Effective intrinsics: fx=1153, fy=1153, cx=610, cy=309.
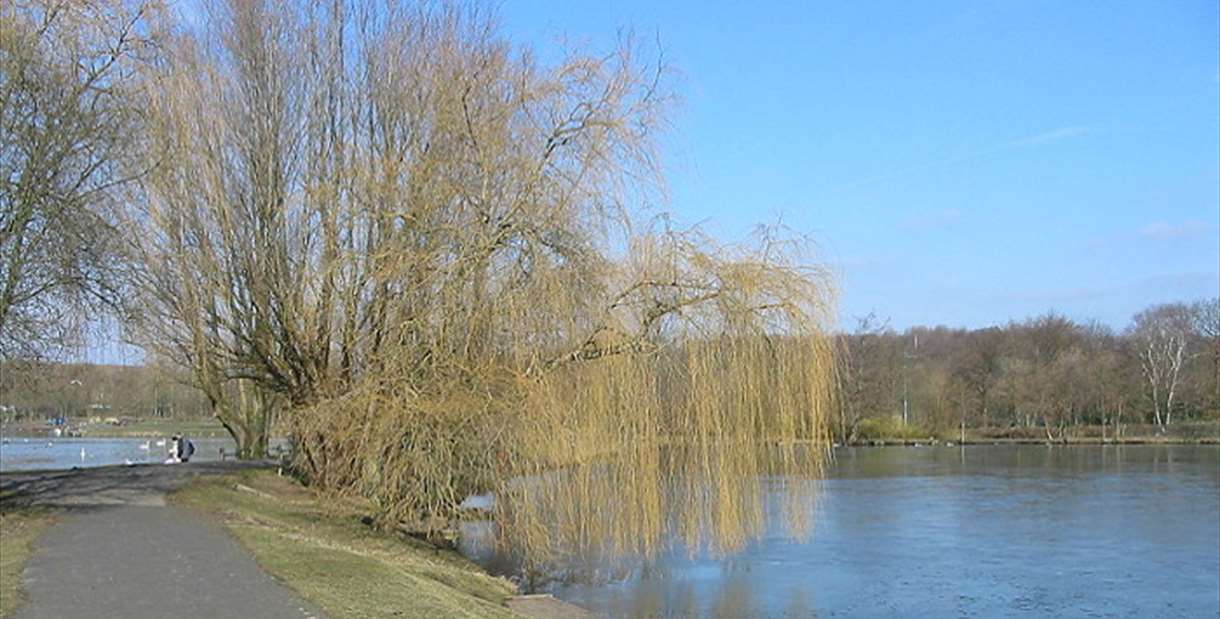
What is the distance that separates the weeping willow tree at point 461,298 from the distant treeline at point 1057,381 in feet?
165

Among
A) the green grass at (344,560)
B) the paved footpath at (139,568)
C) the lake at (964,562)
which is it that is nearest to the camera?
the paved footpath at (139,568)

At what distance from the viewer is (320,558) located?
13359mm

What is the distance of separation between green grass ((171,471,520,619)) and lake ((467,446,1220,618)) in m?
1.96

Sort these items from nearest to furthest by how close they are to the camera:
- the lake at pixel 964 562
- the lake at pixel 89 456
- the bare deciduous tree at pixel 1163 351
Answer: the lake at pixel 964 562
the lake at pixel 89 456
the bare deciduous tree at pixel 1163 351

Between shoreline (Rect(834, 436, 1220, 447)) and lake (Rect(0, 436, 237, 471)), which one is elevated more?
lake (Rect(0, 436, 237, 471))

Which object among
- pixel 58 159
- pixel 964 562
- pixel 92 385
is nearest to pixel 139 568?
pixel 58 159

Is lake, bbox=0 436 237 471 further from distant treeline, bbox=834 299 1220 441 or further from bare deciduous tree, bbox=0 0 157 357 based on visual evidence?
distant treeline, bbox=834 299 1220 441

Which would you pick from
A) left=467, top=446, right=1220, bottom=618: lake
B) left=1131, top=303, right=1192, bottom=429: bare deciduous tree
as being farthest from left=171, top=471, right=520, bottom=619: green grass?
left=1131, top=303, right=1192, bottom=429: bare deciduous tree

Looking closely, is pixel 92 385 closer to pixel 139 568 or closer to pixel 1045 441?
pixel 139 568

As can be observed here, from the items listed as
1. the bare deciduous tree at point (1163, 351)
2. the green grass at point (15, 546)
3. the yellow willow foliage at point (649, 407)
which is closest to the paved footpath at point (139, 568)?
the green grass at point (15, 546)

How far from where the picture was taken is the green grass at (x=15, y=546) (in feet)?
33.7

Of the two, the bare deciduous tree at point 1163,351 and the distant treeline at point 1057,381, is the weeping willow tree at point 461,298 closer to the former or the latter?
the distant treeline at point 1057,381

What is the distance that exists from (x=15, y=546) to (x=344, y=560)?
3802 millimetres

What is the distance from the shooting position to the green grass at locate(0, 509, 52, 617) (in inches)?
404
